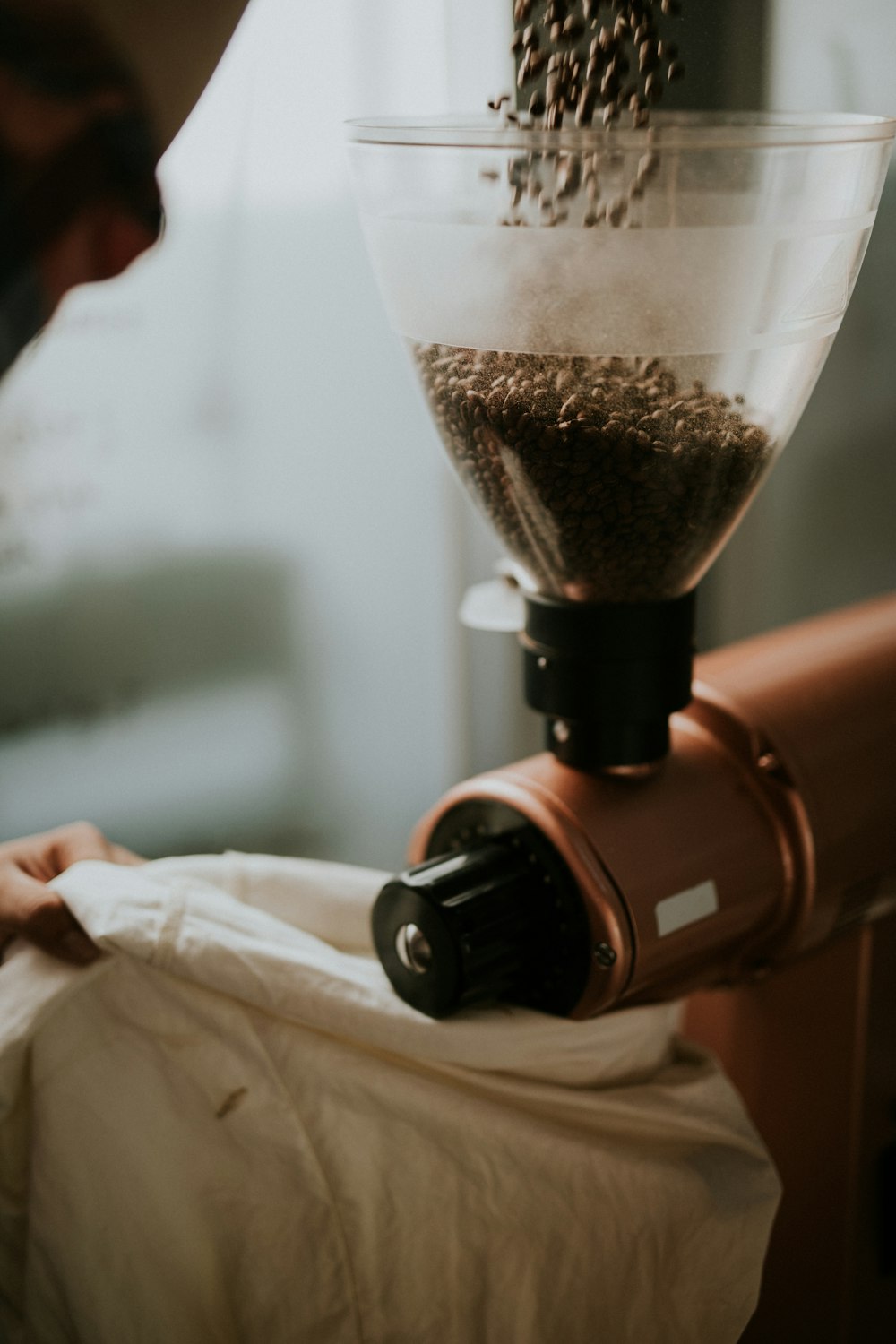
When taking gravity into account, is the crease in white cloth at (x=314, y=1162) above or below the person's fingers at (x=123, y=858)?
below

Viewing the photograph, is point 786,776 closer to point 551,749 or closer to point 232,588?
point 551,749

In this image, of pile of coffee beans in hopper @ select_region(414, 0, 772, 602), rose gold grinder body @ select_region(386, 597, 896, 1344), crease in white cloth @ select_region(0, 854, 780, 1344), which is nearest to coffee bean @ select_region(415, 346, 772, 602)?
pile of coffee beans in hopper @ select_region(414, 0, 772, 602)

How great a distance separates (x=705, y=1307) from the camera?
0.57 metres

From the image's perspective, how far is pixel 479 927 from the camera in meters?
0.54

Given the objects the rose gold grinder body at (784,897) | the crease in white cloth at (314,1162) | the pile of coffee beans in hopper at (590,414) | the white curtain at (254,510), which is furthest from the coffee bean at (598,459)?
the white curtain at (254,510)

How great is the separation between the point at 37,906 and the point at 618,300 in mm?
365

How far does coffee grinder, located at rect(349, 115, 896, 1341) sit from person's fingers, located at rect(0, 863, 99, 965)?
138 millimetres

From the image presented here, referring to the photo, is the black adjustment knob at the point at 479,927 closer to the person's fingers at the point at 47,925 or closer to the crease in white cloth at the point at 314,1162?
the crease in white cloth at the point at 314,1162

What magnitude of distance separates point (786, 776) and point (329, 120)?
791 mm

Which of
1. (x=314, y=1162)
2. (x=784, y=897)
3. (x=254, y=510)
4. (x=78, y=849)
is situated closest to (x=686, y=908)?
(x=784, y=897)

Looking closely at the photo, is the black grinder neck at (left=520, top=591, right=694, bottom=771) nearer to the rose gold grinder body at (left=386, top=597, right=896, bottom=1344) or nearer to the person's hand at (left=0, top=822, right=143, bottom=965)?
the rose gold grinder body at (left=386, top=597, right=896, bottom=1344)

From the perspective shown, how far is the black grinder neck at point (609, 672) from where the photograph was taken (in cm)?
55

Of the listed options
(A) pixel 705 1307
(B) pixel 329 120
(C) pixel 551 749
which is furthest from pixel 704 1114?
(B) pixel 329 120

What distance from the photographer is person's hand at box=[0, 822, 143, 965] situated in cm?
55
